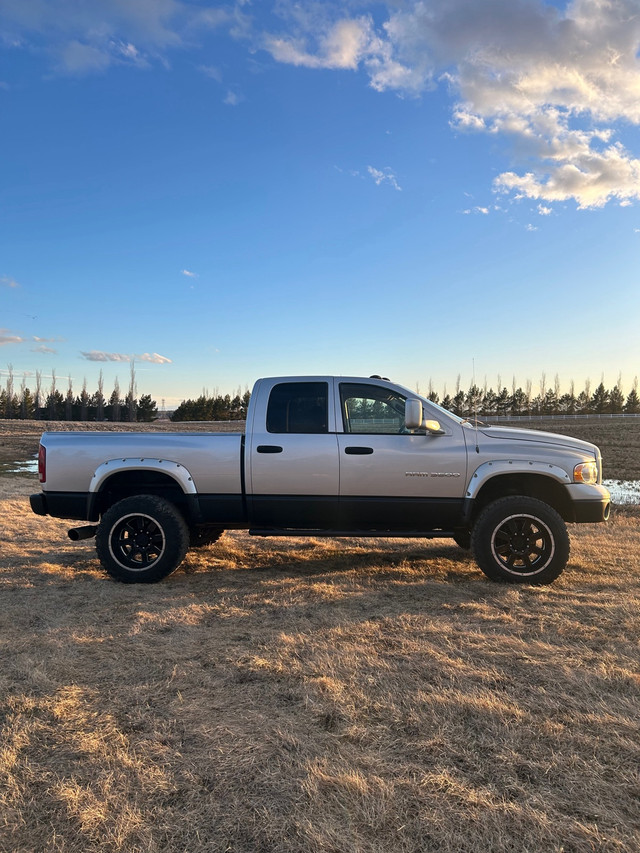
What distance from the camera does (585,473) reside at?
16.3 ft

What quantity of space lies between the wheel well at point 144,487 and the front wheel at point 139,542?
0.23 meters

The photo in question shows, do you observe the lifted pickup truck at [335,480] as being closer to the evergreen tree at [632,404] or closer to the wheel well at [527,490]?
the wheel well at [527,490]

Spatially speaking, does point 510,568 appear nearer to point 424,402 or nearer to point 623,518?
point 424,402

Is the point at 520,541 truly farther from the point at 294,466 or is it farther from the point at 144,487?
the point at 144,487

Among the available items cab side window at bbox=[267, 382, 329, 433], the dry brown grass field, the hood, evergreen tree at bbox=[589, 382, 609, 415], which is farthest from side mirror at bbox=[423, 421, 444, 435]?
evergreen tree at bbox=[589, 382, 609, 415]

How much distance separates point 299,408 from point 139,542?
6.87 feet

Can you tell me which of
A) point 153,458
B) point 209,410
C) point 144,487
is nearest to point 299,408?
point 153,458

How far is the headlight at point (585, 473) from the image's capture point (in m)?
4.93

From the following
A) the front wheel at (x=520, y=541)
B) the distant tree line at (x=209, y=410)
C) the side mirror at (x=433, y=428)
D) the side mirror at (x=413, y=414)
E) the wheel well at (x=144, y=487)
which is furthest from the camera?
the distant tree line at (x=209, y=410)

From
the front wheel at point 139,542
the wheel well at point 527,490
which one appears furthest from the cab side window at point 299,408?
the wheel well at point 527,490

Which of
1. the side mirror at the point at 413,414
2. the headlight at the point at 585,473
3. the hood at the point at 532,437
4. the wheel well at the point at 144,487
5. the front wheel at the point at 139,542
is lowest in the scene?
the front wheel at the point at 139,542

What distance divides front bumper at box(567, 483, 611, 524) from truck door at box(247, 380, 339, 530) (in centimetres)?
233

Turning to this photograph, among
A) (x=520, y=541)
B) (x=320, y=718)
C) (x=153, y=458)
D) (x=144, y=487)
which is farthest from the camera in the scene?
(x=144, y=487)

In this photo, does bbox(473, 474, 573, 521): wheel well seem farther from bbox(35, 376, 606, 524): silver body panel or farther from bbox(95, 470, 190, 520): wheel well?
bbox(95, 470, 190, 520): wheel well
